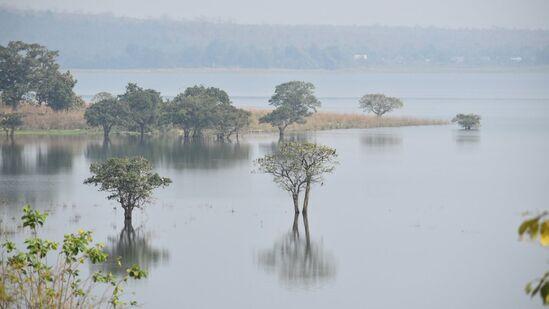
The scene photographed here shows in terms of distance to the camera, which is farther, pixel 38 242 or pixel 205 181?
pixel 205 181

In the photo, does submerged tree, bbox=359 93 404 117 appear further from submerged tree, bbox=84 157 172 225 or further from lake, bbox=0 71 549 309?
submerged tree, bbox=84 157 172 225

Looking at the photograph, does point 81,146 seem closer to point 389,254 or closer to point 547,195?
point 547,195

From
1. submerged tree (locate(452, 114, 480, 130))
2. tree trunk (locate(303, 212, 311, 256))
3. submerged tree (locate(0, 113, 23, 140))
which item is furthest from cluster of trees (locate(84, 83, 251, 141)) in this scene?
tree trunk (locate(303, 212, 311, 256))

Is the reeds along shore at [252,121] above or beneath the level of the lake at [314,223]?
above

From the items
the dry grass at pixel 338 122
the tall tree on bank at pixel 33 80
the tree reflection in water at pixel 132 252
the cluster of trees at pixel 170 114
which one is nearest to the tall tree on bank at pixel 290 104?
the dry grass at pixel 338 122

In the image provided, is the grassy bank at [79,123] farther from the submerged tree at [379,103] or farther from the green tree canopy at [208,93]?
the green tree canopy at [208,93]

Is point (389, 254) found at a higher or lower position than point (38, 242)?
lower

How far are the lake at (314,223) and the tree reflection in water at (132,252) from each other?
8cm

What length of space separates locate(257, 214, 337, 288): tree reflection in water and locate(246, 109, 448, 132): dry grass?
50.0 meters

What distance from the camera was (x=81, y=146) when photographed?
7556cm

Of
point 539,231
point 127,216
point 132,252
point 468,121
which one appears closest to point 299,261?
point 132,252

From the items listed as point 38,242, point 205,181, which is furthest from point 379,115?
point 38,242

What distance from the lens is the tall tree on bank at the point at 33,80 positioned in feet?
294

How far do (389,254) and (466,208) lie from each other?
12.8 metres
